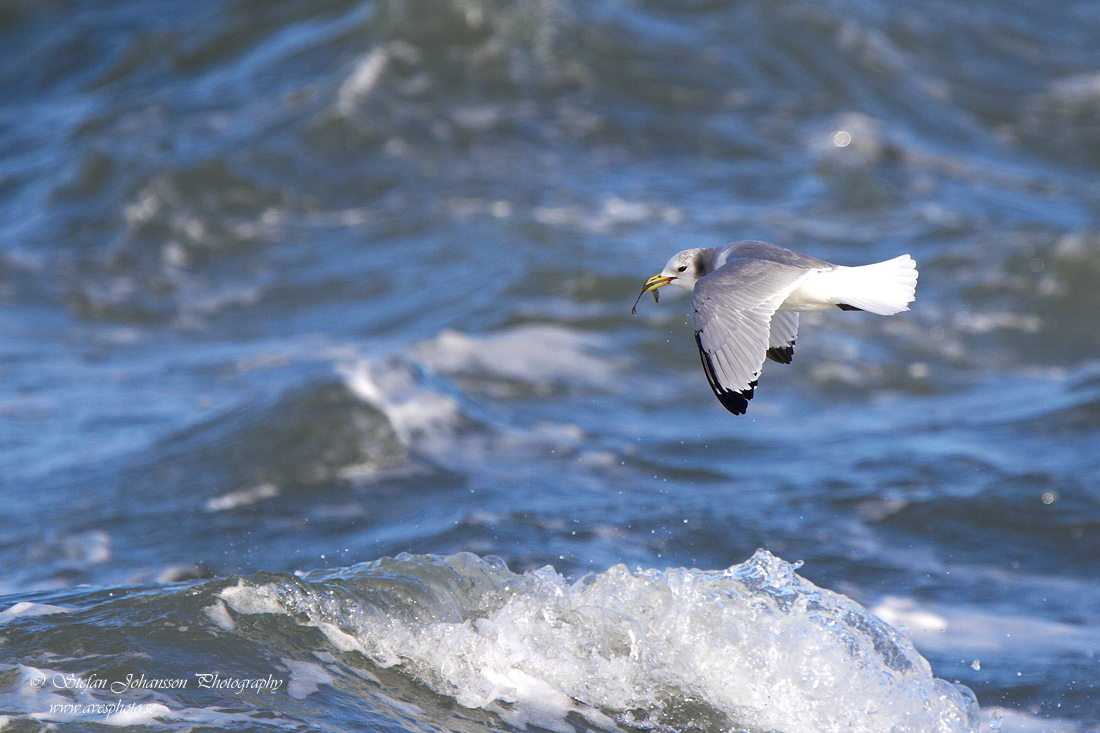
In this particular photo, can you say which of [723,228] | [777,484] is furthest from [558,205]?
[777,484]

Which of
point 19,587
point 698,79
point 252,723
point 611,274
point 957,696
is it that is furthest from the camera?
point 698,79

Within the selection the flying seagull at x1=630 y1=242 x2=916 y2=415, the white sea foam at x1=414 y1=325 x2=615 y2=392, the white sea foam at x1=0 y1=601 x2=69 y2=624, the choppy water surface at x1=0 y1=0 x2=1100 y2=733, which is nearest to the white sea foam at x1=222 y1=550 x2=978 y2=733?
the choppy water surface at x1=0 y1=0 x2=1100 y2=733

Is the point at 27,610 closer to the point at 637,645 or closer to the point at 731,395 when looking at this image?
the point at 637,645

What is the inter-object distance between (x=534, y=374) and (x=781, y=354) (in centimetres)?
381

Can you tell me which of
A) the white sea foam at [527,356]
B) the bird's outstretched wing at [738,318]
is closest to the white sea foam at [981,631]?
the bird's outstretched wing at [738,318]

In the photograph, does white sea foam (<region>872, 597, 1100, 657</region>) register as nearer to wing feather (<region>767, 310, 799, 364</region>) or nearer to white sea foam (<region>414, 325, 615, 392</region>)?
wing feather (<region>767, 310, 799, 364</region>)

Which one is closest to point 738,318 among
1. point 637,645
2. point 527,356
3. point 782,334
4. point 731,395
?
point 731,395

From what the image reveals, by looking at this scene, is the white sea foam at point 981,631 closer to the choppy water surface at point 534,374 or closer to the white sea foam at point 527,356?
the choppy water surface at point 534,374

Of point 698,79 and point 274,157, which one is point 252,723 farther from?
point 698,79

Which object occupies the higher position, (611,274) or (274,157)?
(274,157)

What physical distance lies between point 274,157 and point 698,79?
4.88 meters

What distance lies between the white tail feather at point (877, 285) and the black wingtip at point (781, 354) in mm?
347

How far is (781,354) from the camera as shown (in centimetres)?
461

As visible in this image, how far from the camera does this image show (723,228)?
1081 cm
